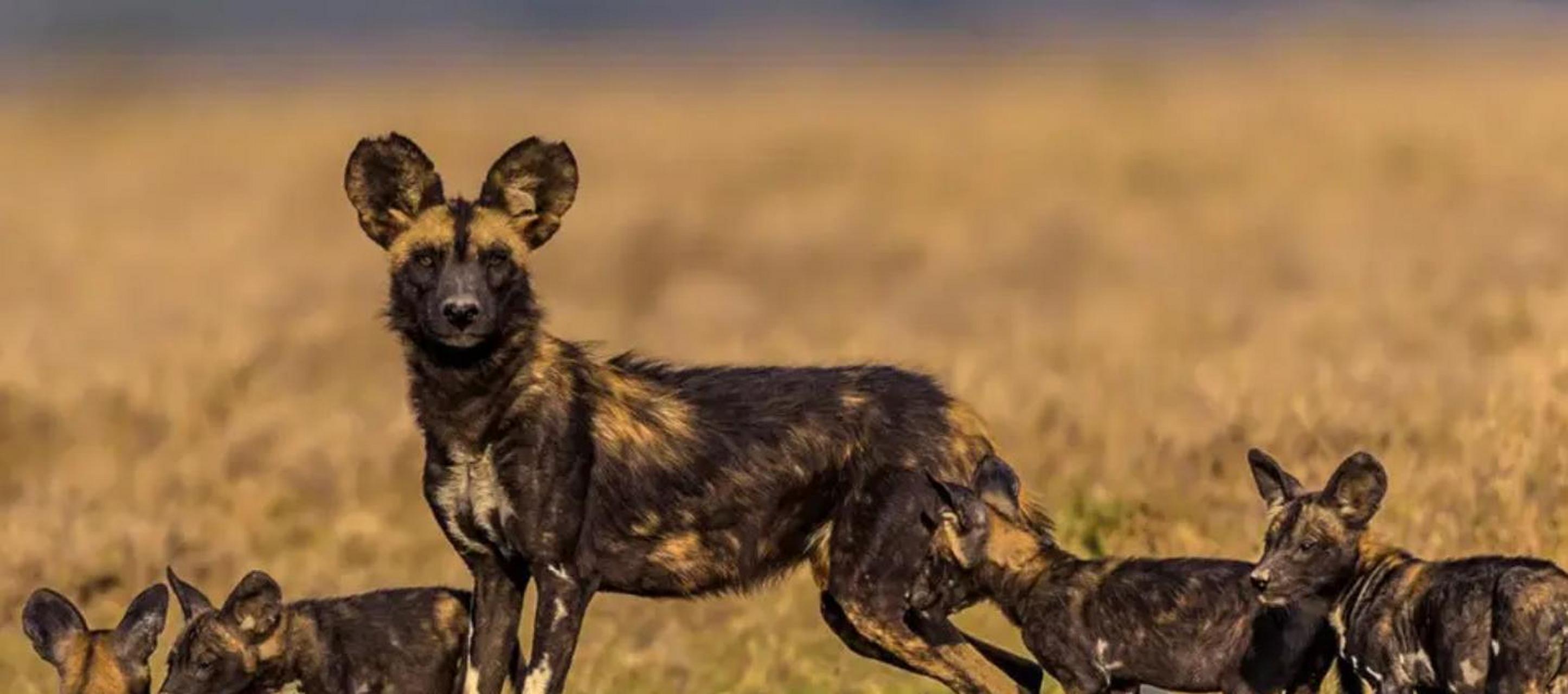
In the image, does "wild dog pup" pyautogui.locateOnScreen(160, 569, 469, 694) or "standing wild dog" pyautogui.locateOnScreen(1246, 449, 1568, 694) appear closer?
"standing wild dog" pyautogui.locateOnScreen(1246, 449, 1568, 694)

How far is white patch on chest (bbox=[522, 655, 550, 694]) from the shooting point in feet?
32.1

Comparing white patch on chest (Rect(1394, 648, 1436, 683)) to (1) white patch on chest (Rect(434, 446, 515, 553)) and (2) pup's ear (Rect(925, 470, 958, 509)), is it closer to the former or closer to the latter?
(2) pup's ear (Rect(925, 470, 958, 509))

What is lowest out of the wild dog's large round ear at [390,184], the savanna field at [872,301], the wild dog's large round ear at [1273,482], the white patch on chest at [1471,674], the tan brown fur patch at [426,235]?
the savanna field at [872,301]

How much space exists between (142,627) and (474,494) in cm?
107

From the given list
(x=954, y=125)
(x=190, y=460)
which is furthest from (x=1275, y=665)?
(x=954, y=125)

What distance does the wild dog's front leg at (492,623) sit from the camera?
10000 mm

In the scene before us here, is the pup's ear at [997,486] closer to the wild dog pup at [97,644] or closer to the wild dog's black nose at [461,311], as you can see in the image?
the wild dog's black nose at [461,311]

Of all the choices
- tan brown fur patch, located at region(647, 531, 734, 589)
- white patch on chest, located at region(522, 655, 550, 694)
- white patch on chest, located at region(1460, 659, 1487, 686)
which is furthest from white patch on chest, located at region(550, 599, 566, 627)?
white patch on chest, located at region(1460, 659, 1487, 686)

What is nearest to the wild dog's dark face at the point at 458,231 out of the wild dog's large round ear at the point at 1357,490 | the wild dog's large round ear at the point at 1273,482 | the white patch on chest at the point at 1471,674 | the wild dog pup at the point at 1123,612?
the wild dog pup at the point at 1123,612

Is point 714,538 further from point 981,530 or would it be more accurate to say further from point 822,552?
point 981,530

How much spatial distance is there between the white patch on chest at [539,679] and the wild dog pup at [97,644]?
1101mm

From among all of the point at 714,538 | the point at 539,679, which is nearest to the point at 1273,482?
the point at 714,538

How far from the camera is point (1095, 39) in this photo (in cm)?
6006

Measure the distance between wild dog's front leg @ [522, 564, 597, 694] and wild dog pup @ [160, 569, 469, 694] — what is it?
19.5 inches
